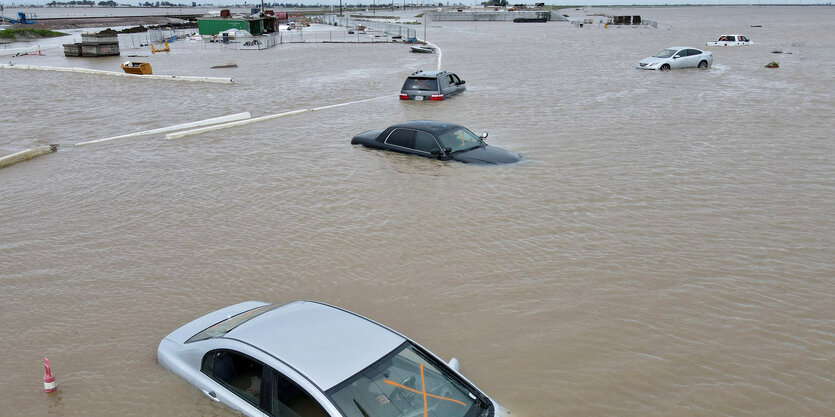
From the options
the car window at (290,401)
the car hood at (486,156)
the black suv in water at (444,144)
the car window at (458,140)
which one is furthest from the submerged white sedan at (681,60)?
the car window at (290,401)

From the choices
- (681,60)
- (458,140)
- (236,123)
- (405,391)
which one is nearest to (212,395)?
(405,391)

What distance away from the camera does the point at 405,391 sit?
4441mm

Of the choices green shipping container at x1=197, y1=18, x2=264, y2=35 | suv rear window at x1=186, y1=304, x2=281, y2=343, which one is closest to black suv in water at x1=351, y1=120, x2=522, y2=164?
suv rear window at x1=186, y1=304, x2=281, y2=343

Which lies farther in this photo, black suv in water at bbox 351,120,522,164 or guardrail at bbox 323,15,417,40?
guardrail at bbox 323,15,417,40

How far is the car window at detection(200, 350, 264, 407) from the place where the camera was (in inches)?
187

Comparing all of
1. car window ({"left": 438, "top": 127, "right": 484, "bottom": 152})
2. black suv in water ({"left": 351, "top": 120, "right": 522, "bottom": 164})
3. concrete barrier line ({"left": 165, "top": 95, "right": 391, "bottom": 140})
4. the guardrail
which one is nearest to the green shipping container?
the guardrail

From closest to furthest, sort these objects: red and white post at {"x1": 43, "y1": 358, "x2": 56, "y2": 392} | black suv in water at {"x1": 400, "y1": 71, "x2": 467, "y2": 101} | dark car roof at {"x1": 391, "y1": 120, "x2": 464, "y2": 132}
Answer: red and white post at {"x1": 43, "y1": 358, "x2": 56, "y2": 392}, dark car roof at {"x1": 391, "y1": 120, "x2": 464, "y2": 132}, black suv in water at {"x1": 400, "y1": 71, "x2": 467, "y2": 101}

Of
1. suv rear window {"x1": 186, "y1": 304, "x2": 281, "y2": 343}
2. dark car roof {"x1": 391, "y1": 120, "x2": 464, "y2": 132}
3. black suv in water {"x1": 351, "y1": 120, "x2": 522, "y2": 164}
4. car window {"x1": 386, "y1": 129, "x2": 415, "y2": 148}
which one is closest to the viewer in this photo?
suv rear window {"x1": 186, "y1": 304, "x2": 281, "y2": 343}

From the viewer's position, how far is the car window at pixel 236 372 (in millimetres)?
4750

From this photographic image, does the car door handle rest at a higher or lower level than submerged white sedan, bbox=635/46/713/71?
lower

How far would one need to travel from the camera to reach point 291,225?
10.8 meters

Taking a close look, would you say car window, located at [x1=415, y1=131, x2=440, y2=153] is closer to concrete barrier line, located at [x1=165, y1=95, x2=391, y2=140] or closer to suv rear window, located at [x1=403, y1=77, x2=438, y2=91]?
concrete barrier line, located at [x1=165, y1=95, x2=391, y2=140]

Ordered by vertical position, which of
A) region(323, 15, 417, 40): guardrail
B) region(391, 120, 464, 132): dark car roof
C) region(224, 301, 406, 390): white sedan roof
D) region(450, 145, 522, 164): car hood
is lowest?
region(450, 145, 522, 164): car hood

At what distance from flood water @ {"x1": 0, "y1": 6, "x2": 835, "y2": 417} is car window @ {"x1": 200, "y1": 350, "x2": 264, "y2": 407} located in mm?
329
